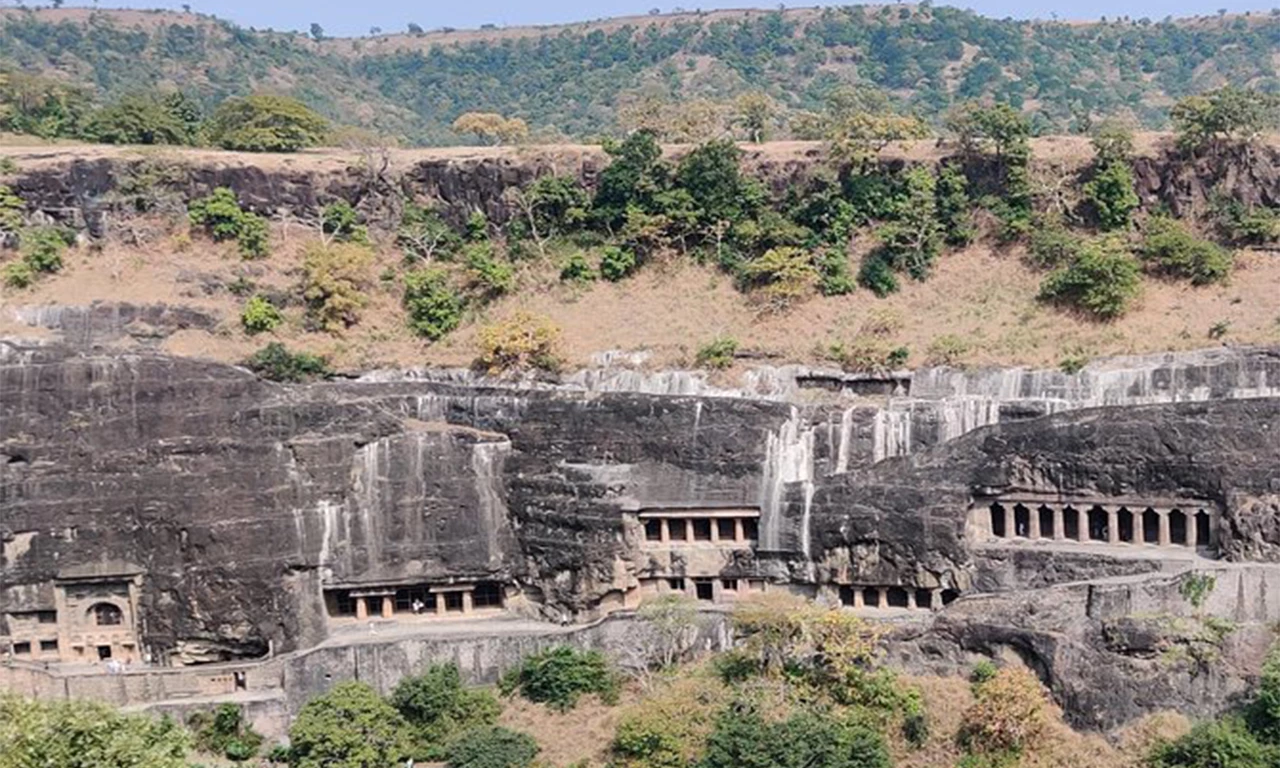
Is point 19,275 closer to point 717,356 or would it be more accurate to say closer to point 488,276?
point 488,276

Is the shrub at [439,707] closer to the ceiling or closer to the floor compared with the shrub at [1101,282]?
closer to the floor

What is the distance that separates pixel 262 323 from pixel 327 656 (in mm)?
11284

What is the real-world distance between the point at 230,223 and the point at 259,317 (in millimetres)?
5930

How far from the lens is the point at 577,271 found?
4044 cm

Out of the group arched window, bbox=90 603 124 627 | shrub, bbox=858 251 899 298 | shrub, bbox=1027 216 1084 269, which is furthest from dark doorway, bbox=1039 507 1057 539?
arched window, bbox=90 603 124 627

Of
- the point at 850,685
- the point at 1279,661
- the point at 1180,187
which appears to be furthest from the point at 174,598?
the point at 1180,187

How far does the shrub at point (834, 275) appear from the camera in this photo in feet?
125

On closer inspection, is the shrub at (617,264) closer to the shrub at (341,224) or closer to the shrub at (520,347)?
the shrub at (520,347)

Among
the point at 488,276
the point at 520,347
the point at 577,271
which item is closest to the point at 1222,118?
the point at 577,271

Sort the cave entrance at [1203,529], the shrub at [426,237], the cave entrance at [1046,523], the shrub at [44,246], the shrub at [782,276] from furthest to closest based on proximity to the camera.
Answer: the shrub at [426,237], the shrub at [44,246], the shrub at [782,276], the cave entrance at [1046,523], the cave entrance at [1203,529]

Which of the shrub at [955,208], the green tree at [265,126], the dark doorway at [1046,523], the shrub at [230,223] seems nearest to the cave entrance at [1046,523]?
the dark doorway at [1046,523]

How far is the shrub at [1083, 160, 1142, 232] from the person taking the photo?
38.5 m

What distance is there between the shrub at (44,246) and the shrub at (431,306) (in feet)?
33.9

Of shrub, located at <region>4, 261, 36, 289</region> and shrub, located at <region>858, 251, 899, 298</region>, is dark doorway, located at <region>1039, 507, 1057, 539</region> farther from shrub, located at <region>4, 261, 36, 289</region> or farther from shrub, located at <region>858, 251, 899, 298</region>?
shrub, located at <region>4, 261, 36, 289</region>
